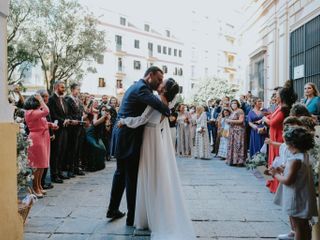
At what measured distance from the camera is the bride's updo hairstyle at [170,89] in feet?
17.3

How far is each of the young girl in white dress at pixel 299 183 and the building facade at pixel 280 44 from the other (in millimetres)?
7701

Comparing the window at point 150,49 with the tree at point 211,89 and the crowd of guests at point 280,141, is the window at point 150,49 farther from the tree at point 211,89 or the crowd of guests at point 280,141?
the crowd of guests at point 280,141

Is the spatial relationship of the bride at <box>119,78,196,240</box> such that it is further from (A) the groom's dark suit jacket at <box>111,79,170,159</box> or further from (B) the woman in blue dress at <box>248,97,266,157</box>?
(B) the woman in blue dress at <box>248,97,266,157</box>

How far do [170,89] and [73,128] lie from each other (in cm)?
464

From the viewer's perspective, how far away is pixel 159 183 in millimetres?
5113

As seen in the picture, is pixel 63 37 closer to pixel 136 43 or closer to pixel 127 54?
pixel 127 54

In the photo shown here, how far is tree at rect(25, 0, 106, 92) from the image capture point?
26622 mm

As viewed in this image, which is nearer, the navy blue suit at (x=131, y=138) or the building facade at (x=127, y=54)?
the navy blue suit at (x=131, y=138)

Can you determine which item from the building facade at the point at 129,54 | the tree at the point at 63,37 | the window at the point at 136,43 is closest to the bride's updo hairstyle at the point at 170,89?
the tree at the point at 63,37

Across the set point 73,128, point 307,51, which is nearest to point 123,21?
point 307,51

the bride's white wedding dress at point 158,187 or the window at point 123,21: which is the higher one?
the window at point 123,21

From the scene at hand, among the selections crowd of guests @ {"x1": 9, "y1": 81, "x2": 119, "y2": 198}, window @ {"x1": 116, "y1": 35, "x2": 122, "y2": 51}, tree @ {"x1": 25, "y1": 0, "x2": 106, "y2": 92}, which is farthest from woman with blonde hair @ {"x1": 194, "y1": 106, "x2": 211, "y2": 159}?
window @ {"x1": 116, "y1": 35, "x2": 122, "y2": 51}

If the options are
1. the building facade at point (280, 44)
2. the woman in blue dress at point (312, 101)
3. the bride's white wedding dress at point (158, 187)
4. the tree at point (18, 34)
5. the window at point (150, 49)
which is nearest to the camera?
the bride's white wedding dress at point (158, 187)

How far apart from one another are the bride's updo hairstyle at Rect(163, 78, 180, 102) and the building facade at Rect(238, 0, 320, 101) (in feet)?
23.7
